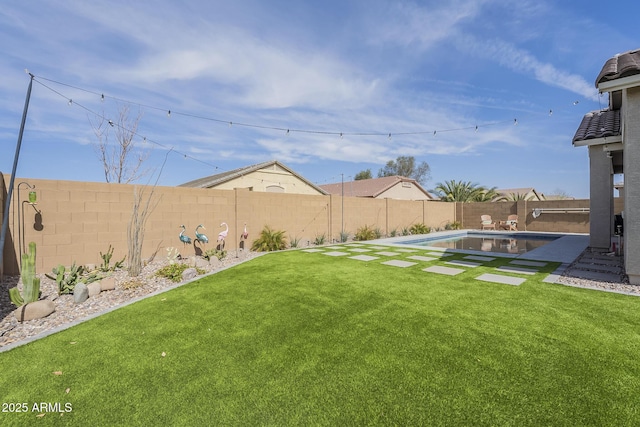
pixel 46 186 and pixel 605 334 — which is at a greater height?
pixel 46 186

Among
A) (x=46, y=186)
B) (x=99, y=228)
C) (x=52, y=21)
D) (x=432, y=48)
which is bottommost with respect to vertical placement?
(x=99, y=228)

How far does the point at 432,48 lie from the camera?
10.5 m

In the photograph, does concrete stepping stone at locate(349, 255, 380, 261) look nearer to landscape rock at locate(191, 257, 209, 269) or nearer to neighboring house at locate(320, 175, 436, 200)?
landscape rock at locate(191, 257, 209, 269)

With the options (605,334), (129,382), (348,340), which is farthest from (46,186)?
(605,334)

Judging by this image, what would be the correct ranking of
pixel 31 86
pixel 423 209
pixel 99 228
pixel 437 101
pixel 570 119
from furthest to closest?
pixel 423 209 → pixel 437 101 → pixel 570 119 → pixel 99 228 → pixel 31 86

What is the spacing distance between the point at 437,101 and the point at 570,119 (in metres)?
5.02

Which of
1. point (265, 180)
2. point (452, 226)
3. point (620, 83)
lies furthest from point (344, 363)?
point (452, 226)

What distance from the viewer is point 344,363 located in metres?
2.57

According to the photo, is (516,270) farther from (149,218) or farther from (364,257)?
(149,218)

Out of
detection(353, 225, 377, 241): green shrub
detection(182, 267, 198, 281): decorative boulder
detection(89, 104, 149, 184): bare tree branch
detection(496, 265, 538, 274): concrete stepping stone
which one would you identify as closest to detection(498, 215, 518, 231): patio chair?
detection(353, 225, 377, 241): green shrub

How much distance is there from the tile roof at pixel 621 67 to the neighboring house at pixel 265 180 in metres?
16.9

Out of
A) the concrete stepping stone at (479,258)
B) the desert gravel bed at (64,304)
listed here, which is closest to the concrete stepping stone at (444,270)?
the concrete stepping stone at (479,258)

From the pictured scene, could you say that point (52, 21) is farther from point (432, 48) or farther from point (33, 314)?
point (432, 48)

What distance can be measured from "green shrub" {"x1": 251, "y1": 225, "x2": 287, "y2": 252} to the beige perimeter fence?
0.21 m
